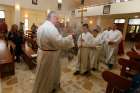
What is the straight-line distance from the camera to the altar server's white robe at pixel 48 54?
90.9 inches

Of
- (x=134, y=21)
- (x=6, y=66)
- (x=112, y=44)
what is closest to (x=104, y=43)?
(x=112, y=44)

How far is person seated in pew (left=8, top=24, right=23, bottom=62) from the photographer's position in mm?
4531

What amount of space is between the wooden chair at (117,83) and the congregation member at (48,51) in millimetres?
1006

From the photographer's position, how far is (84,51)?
148 inches

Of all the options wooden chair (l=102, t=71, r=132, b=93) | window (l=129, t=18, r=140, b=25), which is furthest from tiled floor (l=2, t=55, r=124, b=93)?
window (l=129, t=18, r=140, b=25)

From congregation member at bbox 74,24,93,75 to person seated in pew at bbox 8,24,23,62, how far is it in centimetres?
212

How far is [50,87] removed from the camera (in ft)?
8.54

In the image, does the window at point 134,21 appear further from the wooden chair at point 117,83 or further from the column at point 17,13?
the wooden chair at point 117,83

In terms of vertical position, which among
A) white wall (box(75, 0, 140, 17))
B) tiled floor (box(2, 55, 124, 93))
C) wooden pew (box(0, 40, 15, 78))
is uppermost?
white wall (box(75, 0, 140, 17))

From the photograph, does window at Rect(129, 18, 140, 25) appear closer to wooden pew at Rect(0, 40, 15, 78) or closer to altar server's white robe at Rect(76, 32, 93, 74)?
altar server's white robe at Rect(76, 32, 93, 74)

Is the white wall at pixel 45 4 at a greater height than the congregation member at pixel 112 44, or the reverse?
the white wall at pixel 45 4

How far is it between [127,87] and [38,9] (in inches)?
465

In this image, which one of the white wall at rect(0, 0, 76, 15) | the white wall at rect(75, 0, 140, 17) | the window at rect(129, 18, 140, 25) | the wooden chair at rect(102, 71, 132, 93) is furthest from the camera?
the window at rect(129, 18, 140, 25)

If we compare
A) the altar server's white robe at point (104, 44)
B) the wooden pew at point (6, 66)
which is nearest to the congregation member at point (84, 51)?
the altar server's white robe at point (104, 44)
